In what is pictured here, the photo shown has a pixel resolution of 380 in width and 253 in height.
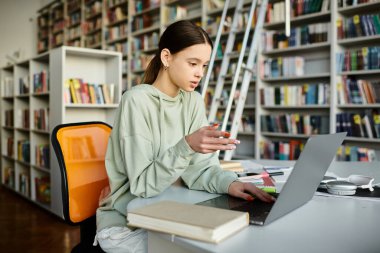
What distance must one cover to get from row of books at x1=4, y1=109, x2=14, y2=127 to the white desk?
4.46 metres

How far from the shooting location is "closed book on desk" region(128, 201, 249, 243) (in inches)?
25.4

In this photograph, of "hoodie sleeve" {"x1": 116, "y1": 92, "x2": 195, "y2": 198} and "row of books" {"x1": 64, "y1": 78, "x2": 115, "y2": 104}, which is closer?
"hoodie sleeve" {"x1": 116, "y1": 92, "x2": 195, "y2": 198}

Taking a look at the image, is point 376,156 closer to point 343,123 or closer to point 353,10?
point 343,123

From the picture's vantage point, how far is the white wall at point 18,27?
7312mm

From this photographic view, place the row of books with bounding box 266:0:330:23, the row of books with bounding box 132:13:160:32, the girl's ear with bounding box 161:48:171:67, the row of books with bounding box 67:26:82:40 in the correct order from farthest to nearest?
1. the row of books with bounding box 67:26:82:40
2. the row of books with bounding box 132:13:160:32
3. the row of books with bounding box 266:0:330:23
4. the girl's ear with bounding box 161:48:171:67

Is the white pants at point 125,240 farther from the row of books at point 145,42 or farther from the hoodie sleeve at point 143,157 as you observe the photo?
the row of books at point 145,42

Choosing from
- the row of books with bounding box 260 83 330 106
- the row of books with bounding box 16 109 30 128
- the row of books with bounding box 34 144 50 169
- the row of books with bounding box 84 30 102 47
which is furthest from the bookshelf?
the row of books with bounding box 34 144 50 169

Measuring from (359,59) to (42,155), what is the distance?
10.9 ft

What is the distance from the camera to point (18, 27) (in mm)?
7742

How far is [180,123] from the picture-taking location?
1.22 meters

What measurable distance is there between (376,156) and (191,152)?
3089mm

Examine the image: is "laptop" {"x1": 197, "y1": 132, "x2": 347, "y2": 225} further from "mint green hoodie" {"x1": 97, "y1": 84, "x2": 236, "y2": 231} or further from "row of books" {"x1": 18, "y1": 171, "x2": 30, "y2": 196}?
"row of books" {"x1": 18, "y1": 171, "x2": 30, "y2": 196}

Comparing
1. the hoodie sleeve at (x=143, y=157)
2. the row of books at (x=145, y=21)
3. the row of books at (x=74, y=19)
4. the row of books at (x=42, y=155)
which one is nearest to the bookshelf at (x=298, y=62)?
the row of books at (x=145, y=21)

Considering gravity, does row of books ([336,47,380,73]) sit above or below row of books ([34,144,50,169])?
above
